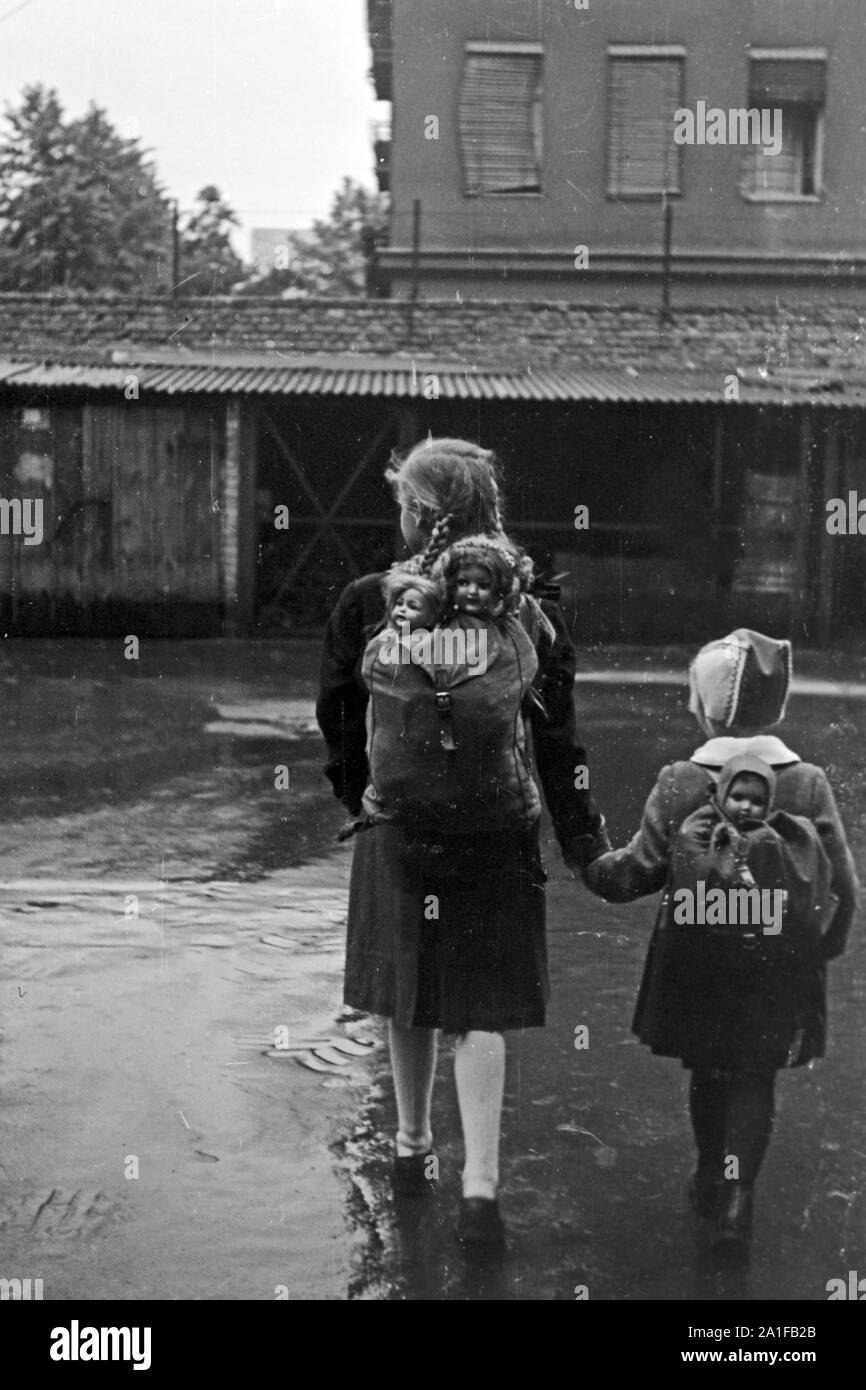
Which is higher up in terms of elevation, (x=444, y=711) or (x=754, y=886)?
(x=444, y=711)

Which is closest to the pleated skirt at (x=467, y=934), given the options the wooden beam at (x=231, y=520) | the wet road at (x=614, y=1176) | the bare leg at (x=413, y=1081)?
the bare leg at (x=413, y=1081)

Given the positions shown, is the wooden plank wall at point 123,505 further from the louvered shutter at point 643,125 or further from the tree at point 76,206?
the tree at point 76,206

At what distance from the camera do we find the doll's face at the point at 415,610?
118 inches

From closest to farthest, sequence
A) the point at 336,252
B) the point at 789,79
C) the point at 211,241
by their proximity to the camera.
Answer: the point at 789,79, the point at 211,241, the point at 336,252

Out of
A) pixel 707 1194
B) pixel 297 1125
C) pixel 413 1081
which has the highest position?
pixel 413 1081

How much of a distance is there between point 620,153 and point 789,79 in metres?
2.17

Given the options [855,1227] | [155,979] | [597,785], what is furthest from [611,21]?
[855,1227]

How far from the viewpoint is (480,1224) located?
319cm

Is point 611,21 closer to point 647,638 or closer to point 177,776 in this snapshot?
point 647,638

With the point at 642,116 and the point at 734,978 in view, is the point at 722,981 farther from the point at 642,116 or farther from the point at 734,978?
the point at 642,116

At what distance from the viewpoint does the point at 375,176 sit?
88.9ft

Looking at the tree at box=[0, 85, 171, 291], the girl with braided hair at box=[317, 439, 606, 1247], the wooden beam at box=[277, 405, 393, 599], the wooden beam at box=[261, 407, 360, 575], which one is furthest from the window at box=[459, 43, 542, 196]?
the girl with braided hair at box=[317, 439, 606, 1247]

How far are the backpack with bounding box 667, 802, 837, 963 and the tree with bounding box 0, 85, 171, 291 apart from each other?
26.2 metres

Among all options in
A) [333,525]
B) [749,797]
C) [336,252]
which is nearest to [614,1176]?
[749,797]
